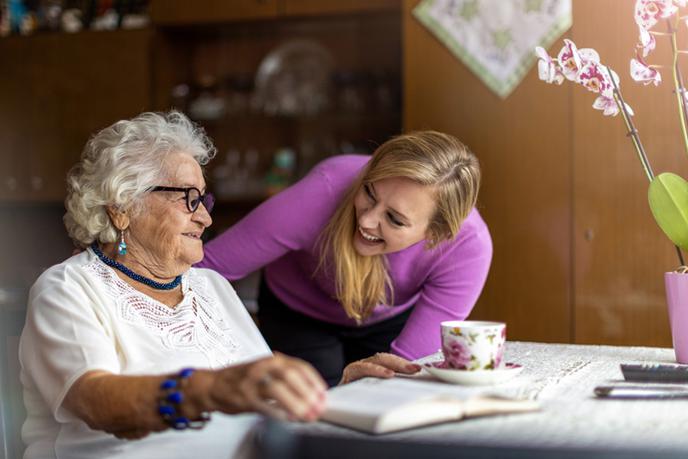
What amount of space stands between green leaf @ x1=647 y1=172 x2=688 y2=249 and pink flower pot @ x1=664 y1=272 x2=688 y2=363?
8cm

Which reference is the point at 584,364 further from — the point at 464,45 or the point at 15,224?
the point at 15,224

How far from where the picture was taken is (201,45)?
446 centimetres

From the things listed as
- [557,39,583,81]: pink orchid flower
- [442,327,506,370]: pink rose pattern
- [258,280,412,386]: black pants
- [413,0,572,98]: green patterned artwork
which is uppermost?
[413,0,572,98]: green patterned artwork

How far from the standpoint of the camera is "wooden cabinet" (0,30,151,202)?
421 cm

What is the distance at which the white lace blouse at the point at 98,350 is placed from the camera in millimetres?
1263

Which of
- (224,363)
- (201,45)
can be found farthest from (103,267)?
(201,45)

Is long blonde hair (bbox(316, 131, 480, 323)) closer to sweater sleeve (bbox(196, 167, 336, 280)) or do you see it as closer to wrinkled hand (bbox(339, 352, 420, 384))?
sweater sleeve (bbox(196, 167, 336, 280))

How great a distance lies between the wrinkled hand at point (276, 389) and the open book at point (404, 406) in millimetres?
47

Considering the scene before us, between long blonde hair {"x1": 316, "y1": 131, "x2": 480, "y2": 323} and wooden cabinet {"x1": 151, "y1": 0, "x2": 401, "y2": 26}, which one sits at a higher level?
wooden cabinet {"x1": 151, "y1": 0, "x2": 401, "y2": 26}

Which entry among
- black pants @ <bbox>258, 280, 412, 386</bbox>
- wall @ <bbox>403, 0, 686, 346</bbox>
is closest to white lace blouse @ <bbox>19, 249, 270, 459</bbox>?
black pants @ <bbox>258, 280, 412, 386</bbox>

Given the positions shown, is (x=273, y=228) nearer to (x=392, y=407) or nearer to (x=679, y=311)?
(x=679, y=311)

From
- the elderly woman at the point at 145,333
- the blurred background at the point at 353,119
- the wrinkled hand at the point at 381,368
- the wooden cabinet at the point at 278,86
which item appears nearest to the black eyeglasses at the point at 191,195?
the elderly woman at the point at 145,333

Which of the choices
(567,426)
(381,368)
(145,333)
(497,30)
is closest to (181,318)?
(145,333)

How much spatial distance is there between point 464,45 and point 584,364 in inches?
81.8
